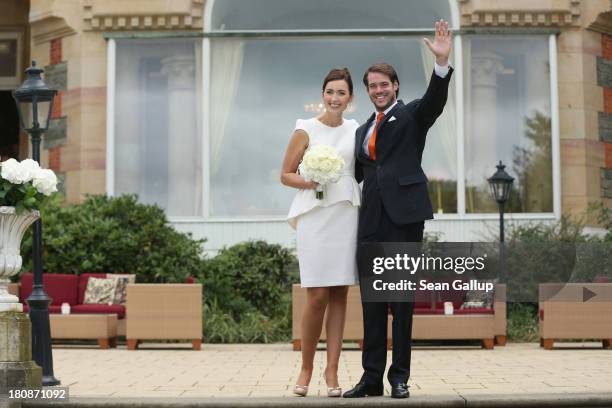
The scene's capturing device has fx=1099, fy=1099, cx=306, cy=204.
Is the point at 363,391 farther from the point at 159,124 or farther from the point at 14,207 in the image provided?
the point at 159,124

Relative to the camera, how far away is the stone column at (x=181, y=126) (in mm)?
17688

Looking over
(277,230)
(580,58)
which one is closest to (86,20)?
(277,230)

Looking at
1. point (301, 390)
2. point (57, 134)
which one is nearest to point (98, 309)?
point (57, 134)

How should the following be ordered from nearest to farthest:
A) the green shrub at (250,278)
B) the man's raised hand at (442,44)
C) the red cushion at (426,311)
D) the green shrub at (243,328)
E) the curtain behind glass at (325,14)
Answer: the man's raised hand at (442,44)
the red cushion at (426,311)
the green shrub at (243,328)
the green shrub at (250,278)
the curtain behind glass at (325,14)

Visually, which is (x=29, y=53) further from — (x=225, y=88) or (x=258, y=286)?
(x=258, y=286)

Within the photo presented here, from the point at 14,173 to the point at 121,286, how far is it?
668 cm

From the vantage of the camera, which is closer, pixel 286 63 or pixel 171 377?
pixel 171 377

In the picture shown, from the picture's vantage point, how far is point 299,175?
23.2 feet

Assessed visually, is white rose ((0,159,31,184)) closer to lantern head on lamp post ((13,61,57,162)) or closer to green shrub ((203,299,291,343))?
lantern head on lamp post ((13,61,57,162))

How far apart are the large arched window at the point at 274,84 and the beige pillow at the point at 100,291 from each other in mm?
3478

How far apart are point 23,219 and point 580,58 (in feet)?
38.3

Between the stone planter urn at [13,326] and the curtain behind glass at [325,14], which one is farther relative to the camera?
the curtain behind glass at [325,14]

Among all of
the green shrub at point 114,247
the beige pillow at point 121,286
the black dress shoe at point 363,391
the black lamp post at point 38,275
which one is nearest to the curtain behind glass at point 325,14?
the green shrub at point 114,247

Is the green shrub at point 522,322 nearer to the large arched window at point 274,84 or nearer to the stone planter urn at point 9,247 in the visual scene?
the large arched window at point 274,84
